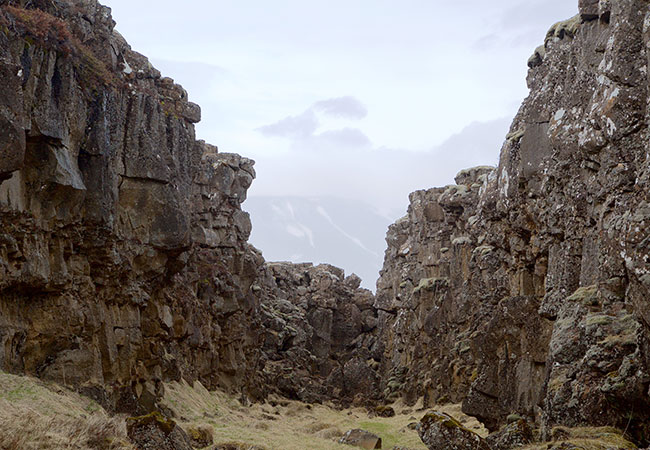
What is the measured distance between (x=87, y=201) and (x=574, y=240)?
1962 centimetres

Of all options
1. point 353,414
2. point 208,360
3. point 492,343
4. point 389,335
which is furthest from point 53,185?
point 389,335

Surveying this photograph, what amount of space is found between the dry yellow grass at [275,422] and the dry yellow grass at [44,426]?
335 inches

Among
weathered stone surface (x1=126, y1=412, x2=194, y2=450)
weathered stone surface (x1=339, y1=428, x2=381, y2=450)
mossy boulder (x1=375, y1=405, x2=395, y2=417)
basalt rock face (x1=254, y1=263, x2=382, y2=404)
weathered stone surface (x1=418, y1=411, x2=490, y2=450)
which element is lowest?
mossy boulder (x1=375, y1=405, x2=395, y2=417)

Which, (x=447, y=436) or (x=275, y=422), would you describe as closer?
(x=447, y=436)

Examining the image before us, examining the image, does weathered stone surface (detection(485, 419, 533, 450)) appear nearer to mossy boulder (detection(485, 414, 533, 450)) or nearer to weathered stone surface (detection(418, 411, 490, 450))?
mossy boulder (detection(485, 414, 533, 450))

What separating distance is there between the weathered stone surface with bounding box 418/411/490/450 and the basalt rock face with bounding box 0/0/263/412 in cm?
1352

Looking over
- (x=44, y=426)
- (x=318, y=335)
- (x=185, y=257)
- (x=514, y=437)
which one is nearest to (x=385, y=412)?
(x=318, y=335)

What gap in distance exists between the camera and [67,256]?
2881cm

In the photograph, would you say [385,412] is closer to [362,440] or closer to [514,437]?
[362,440]

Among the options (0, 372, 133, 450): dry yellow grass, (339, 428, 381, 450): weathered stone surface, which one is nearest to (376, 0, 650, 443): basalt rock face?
(339, 428, 381, 450): weathered stone surface

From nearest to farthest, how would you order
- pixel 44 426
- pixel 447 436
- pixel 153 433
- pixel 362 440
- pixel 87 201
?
1. pixel 44 426
2. pixel 153 433
3. pixel 447 436
4. pixel 87 201
5. pixel 362 440

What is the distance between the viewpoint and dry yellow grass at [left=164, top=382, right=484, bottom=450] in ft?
111

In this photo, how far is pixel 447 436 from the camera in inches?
880

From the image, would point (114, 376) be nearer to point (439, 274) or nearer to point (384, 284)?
point (439, 274)
